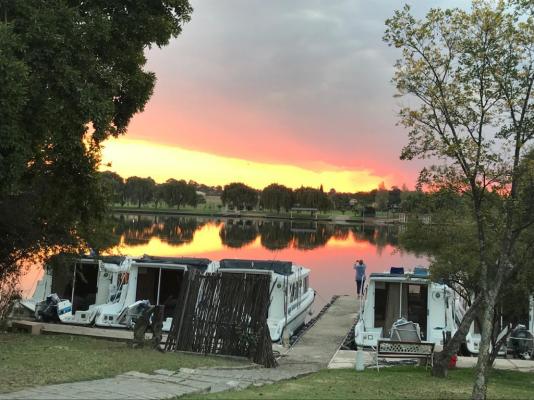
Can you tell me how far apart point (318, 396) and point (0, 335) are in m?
9.62

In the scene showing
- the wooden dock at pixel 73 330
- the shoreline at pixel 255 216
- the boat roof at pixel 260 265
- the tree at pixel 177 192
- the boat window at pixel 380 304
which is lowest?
the wooden dock at pixel 73 330

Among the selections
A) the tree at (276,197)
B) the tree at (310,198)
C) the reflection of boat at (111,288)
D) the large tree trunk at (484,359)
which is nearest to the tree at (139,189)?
A: the tree at (276,197)

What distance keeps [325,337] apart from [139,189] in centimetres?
15539

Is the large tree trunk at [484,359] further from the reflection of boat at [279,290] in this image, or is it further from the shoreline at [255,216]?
the shoreline at [255,216]

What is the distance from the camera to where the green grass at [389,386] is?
9.07 m

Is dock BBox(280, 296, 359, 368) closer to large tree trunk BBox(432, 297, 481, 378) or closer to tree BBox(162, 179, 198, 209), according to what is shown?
large tree trunk BBox(432, 297, 481, 378)

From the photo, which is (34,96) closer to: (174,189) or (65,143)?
(65,143)

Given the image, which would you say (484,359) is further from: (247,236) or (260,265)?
(247,236)

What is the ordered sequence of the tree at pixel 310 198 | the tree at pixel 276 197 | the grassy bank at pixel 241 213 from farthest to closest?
the grassy bank at pixel 241 213, the tree at pixel 310 198, the tree at pixel 276 197

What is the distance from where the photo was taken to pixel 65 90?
430 inches

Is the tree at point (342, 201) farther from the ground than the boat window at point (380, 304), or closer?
farther from the ground

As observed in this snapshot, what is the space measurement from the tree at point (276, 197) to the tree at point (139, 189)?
34.7 meters

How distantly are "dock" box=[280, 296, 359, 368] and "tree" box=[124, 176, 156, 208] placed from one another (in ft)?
476

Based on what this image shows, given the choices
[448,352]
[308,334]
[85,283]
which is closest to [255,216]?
[85,283]
